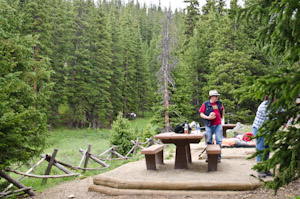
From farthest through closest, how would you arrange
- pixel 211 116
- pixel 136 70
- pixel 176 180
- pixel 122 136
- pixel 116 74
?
pixel 136 70, pixel 116 74, pixel 122 136, pixel 211 116, pixel 176 180

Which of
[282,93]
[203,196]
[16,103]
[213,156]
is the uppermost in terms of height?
[282,93]

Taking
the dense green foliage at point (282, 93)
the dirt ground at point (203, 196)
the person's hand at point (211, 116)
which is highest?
the dense green foliage at point (282, 93)

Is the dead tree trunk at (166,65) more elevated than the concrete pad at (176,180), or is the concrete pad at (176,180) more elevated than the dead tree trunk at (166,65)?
the dead tree trunk at (166,65)

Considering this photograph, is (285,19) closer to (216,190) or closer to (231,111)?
(216,190)

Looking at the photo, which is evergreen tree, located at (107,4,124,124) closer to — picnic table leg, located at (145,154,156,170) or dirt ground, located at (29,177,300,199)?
dirt ground, located at (29,177,300,199)

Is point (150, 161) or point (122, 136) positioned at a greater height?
point (150, 161)

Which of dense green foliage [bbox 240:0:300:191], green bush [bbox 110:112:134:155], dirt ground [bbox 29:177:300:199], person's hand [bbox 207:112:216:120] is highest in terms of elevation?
dense green foliage [bbox 240:0:300:191]

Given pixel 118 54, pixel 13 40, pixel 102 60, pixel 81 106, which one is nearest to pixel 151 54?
pixel 118 54

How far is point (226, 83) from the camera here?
23641 mm

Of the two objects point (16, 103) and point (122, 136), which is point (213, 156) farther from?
point (122, 136)

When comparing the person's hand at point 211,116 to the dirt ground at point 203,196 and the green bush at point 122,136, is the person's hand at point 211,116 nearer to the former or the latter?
the dirt ground at point 203,196

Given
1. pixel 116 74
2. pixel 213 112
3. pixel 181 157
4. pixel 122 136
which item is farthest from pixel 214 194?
pixel 116 74

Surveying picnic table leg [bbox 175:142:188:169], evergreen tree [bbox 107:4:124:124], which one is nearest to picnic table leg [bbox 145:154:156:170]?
picnic table leg [bbox 175:142:188:169]

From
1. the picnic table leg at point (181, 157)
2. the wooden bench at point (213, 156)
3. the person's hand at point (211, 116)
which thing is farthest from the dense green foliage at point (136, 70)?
the picnic table leg at point (181, 157)
